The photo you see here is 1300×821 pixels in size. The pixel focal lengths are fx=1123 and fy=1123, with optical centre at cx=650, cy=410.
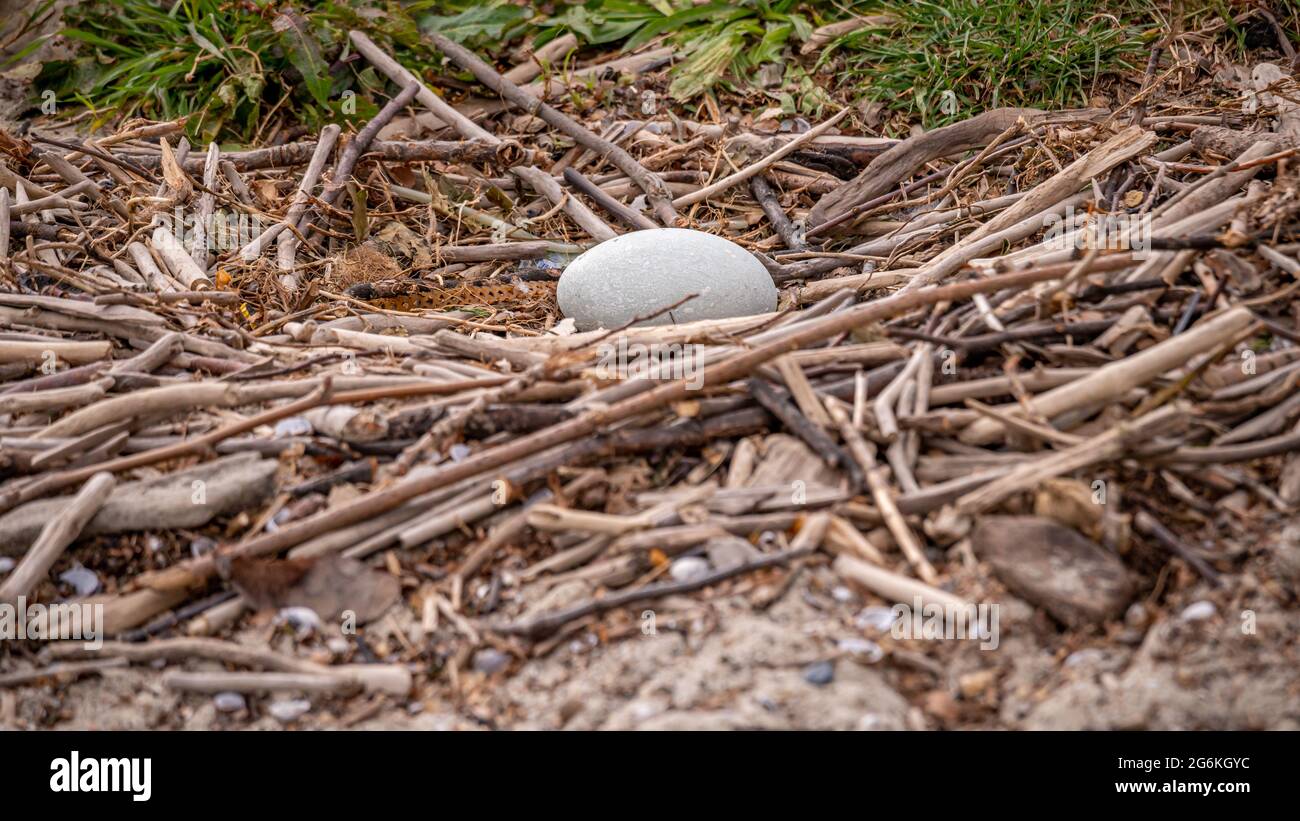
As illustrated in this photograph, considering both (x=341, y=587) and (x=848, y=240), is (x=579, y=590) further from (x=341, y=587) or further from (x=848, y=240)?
(x=848, y=240)

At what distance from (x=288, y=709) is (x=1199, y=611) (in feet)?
6.80

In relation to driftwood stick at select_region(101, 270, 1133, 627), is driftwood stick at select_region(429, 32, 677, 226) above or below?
above

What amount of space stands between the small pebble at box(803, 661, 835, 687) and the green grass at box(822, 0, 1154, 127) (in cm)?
415

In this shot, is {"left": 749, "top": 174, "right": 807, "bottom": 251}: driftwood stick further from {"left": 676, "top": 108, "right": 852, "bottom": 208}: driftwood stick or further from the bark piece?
the bark piece

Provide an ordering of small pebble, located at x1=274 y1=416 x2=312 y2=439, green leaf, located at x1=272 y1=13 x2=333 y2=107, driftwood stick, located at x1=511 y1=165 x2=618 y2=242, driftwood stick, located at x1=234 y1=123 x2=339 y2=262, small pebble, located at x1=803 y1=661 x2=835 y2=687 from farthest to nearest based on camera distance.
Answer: green leaf, located at x1=272 y1=13 x2=333 y2=107 → driftwood stick, located at x1=511 y1=165 x2=618 y2=242 → driftwood stick, located at x1=234 y1=123 x2=339 y2=262 → small pebble, located at x1=274 y1=416 x2=312 y2=439 → small pebble, located at x1=803 y1=661 x2=835 y2=687

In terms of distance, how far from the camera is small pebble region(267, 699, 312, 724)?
Answer: 2604 mm

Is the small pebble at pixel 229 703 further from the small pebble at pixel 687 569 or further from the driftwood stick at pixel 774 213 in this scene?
the driftwood stick at pixel 774 213

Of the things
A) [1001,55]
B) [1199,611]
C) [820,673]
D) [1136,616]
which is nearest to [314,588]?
[820,673]

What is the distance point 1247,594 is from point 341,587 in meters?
2.12

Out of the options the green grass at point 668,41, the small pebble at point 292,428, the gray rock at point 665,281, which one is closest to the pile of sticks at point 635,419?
the small pebble at point 292,428

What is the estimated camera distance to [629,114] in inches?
251

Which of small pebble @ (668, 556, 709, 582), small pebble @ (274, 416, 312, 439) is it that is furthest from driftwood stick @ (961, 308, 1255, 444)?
small pebble @ (274, 416, 312, 439)

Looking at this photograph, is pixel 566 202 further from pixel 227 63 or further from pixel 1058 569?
pixel 1058 569
